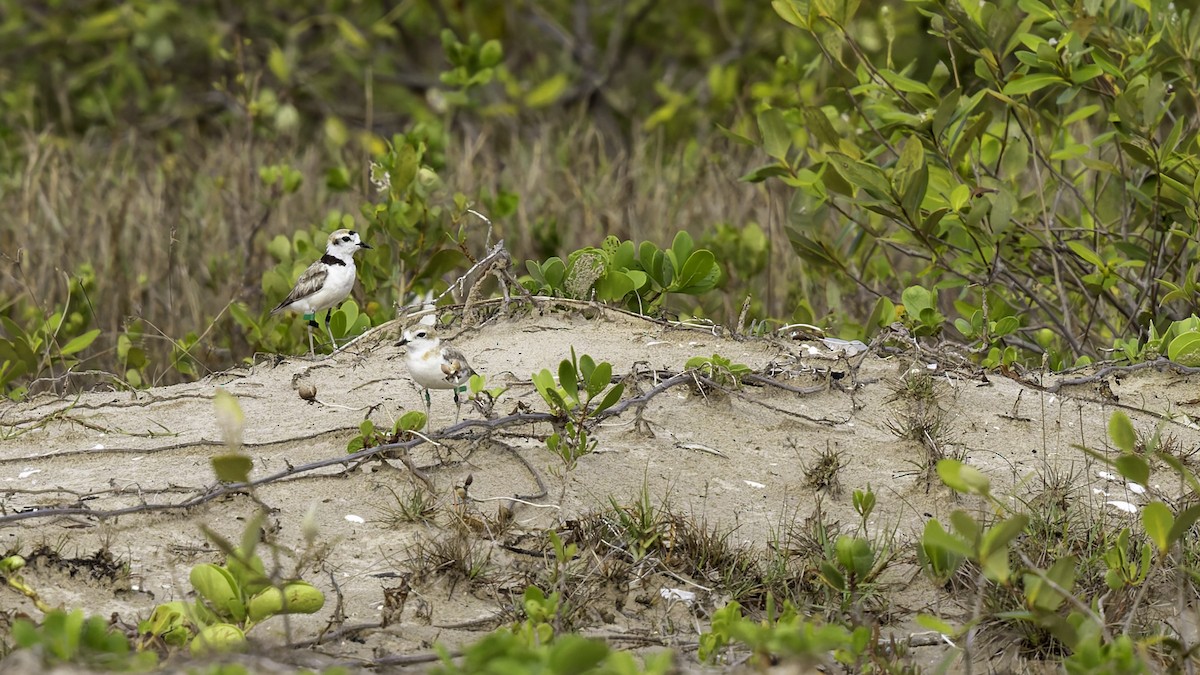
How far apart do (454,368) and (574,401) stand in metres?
0.35

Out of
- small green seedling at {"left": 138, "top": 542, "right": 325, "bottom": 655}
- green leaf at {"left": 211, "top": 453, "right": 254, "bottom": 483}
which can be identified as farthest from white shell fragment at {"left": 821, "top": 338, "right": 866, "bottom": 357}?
green leaf at {"left": 211, "top": 453, "right": 254, "bottom": 483}

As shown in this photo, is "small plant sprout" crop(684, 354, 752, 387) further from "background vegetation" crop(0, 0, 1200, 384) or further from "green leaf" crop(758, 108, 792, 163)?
"green leaf" crop(758, 108, 792, 163)

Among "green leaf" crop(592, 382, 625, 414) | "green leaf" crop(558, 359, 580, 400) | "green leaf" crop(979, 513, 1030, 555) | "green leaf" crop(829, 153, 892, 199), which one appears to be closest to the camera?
"green leaf" crop(979, 513, 1030, 555)

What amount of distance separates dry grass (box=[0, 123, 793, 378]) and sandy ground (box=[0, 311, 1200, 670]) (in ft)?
6.45

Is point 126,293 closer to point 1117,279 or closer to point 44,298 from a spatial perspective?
point 44,298

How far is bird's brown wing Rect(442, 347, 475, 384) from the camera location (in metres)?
4.05

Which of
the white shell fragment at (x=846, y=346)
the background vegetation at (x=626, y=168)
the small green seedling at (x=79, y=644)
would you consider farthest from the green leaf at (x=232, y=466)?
Answer: the white shell fragment at (x=846, y=346)

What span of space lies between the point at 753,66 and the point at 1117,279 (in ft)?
23.6

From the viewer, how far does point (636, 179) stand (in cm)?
892

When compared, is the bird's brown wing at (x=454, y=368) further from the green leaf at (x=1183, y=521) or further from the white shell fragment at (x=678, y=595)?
the green leaf at (x=1183, y=521)

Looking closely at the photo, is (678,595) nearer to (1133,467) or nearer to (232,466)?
(1133,467)

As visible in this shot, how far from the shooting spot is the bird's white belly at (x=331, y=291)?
17.6 ft

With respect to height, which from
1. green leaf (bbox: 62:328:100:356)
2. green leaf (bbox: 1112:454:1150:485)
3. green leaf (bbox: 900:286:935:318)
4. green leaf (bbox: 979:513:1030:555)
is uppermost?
green leaf (bbox: 1112:454:1150:485)

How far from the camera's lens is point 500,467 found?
4.14 metres
